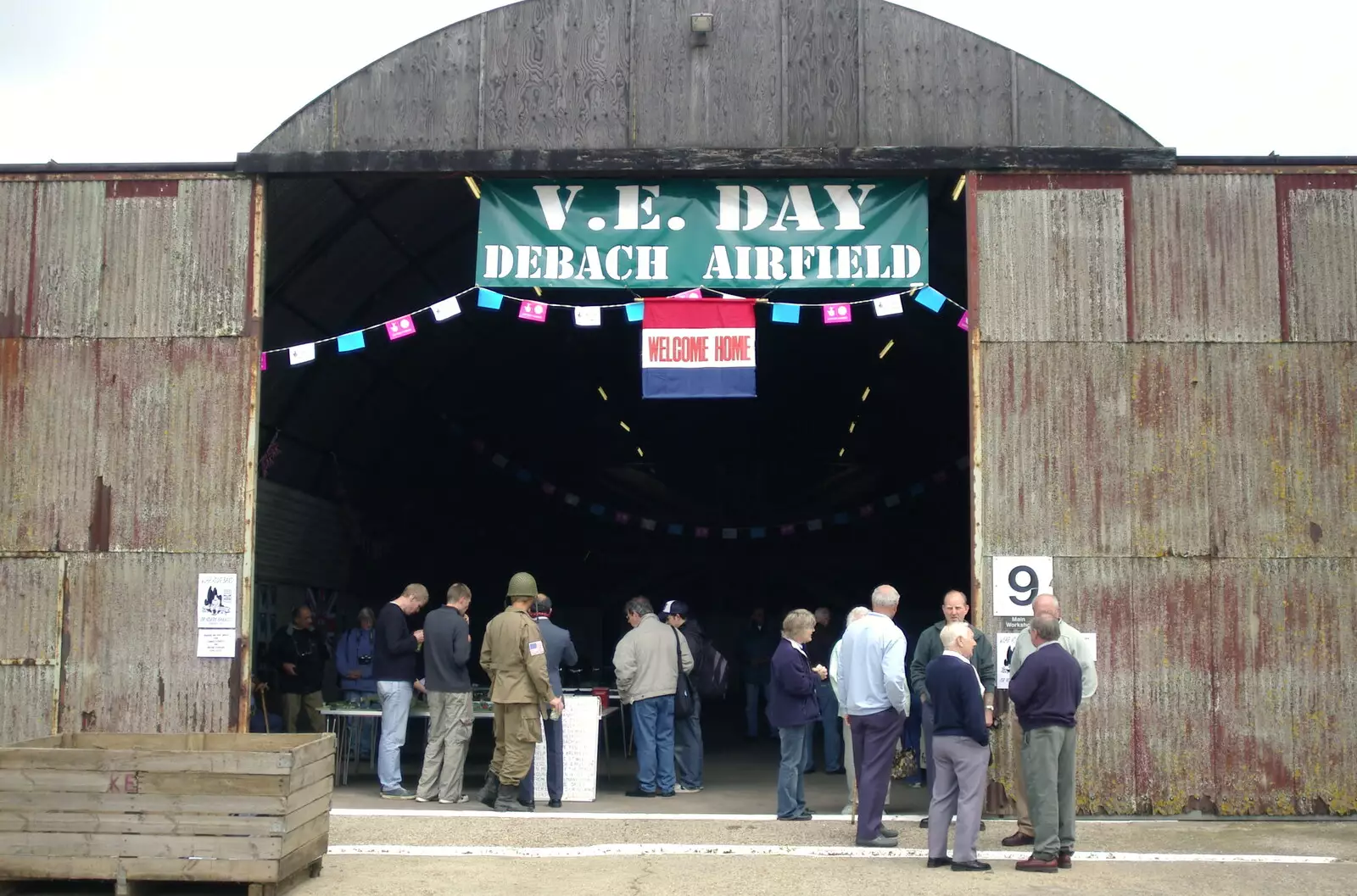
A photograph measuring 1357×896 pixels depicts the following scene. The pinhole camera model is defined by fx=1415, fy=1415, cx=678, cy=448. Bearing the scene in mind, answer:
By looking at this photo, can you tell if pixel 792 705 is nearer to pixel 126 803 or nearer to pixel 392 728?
pixel 392 728

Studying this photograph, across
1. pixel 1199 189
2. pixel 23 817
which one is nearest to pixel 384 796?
pixel 23 817

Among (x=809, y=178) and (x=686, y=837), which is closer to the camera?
(x=686, y=837)

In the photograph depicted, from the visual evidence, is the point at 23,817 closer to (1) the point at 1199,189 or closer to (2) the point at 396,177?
(2) the point at 396,177

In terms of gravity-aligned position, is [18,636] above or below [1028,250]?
below

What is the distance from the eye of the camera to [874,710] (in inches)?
367

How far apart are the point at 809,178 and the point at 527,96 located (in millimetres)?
2334

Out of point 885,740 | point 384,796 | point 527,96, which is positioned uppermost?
point 527,96

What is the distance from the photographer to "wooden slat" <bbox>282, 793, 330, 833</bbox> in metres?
7.61

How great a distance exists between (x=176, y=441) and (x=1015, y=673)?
257 inches

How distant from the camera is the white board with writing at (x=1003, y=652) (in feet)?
33.9

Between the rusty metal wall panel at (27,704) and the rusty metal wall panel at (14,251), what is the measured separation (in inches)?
103

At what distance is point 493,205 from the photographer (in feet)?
37.7

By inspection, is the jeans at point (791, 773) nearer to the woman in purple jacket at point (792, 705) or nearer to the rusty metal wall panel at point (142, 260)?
the woman in purple jacket at point (792, 705)

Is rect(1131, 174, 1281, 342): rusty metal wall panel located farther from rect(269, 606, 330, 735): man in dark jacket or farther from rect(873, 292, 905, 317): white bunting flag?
rect(269, 606, 330, 735): man in dark jacket
